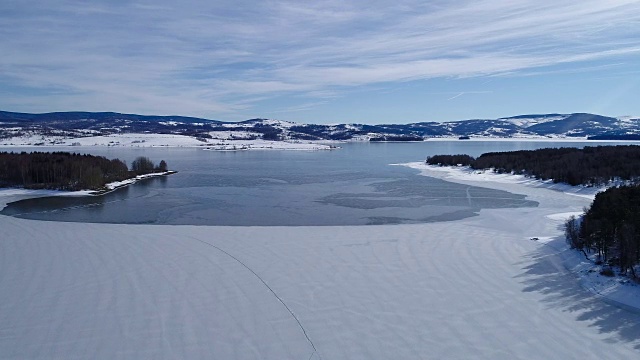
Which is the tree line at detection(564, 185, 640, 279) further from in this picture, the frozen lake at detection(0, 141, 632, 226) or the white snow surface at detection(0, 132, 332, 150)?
the white snow surface at detection(0, 132, 332, 150)

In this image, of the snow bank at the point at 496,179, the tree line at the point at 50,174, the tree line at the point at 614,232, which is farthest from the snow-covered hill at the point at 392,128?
the tree line at the point at 614,232

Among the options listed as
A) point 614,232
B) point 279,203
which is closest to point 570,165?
point 279,203

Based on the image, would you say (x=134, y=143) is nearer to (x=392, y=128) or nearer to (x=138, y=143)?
(x=138, y=143)

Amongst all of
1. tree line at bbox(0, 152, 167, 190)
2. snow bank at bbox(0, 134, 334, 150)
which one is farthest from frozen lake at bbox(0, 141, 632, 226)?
snow bank at bbox(0, 134, 334, 150)

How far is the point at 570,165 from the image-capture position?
25.1m

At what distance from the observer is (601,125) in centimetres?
15525

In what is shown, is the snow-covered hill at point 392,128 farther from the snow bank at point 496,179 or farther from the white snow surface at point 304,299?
the white snow surface at point 304,299

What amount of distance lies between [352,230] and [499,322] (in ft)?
21.1

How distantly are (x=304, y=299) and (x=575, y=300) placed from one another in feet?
13.6

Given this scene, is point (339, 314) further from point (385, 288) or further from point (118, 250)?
point (118, 250)

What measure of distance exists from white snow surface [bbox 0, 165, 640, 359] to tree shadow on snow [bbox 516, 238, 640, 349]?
0.03 meters

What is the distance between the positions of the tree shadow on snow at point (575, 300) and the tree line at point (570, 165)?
1419cm

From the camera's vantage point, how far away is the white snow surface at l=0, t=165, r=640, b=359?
5.63m

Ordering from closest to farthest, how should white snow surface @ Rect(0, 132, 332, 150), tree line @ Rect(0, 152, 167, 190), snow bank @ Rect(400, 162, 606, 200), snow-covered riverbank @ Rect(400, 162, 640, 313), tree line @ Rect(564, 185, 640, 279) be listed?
snow-covered riverbank @ Rect(400, 162, 640, 313)
tree line @ Rect(564, 185, 640, 279)
snow bank @ Rect(400, 162, 606, 200)
tree line @ Rect(0, 152, 167, 190)
white snow surface @ Rect(0, 132, 332, 150)
